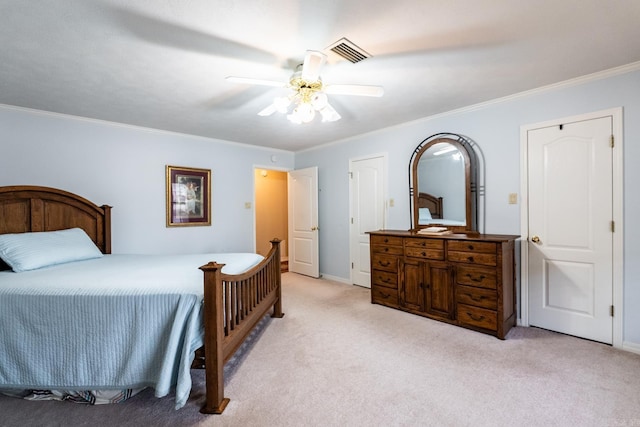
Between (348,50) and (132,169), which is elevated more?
(348,50)

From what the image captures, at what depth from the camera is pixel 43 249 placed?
266 cm

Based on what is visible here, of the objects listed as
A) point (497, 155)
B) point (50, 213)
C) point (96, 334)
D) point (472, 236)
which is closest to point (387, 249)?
point (472, 236)

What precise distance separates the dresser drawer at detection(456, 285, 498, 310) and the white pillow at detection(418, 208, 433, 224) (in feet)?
3.25

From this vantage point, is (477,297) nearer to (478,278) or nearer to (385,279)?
(478,278)

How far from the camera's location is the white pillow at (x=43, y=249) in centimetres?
249

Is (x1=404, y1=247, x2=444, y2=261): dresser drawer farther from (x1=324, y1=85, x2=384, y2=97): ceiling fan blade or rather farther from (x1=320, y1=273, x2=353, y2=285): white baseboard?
(x1=324, y1=85, x2=384, y2=97): ceiling fan blade

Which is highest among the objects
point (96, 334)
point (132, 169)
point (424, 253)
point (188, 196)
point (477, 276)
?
point (132, 169)

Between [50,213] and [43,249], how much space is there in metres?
0.77

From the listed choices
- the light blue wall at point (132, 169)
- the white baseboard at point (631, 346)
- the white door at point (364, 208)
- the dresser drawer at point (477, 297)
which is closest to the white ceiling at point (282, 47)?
the light blue wall at point (132, 169)

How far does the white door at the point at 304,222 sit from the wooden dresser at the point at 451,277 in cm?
169

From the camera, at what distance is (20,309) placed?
1895 millimetres

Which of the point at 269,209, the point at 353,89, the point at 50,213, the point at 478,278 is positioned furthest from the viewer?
the point at 269,209

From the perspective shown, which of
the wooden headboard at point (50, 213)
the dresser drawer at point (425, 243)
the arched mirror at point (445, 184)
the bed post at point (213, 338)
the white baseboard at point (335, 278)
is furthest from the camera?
the white baseboard at point (335, 278)

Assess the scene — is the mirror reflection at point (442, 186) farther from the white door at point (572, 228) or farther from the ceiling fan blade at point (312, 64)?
the ceiling fan blade at point (312, 64)
